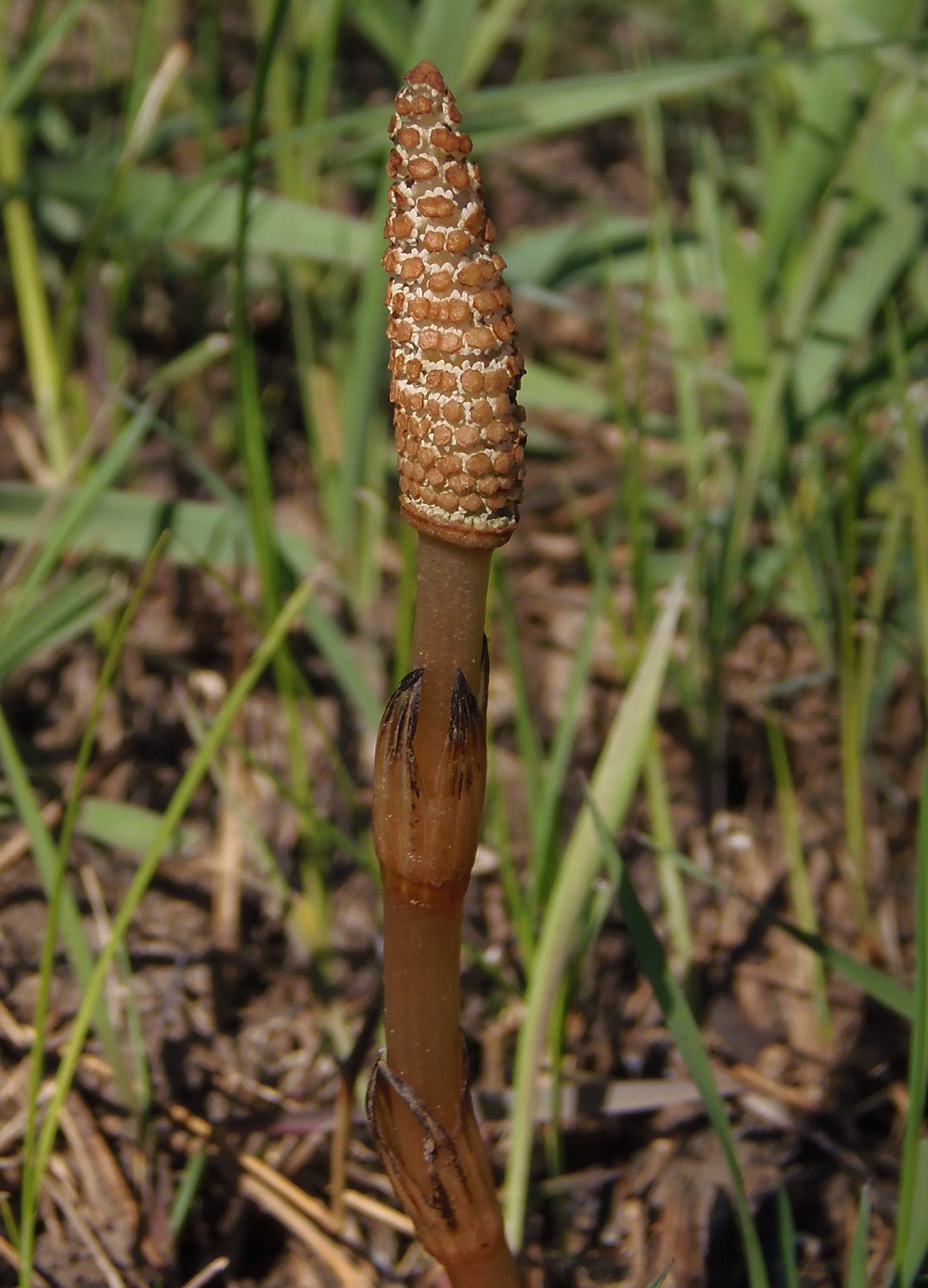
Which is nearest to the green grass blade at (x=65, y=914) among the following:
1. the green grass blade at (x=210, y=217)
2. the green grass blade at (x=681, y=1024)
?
the green grass blade at (x=681, y=1024)

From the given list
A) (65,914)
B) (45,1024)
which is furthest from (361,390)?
(45,1024)

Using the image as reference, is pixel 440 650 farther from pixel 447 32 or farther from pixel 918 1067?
pixel 447 32

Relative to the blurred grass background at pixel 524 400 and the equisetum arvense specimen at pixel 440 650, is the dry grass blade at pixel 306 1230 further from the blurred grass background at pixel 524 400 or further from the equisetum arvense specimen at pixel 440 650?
the equisetum arvense specimen at pixel 440 650

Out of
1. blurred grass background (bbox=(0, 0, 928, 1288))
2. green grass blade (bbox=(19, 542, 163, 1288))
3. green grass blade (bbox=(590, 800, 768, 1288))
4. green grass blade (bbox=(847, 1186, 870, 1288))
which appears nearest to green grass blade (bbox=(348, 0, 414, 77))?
blurred grass background (bbox=(0, 0, 928, 1288))

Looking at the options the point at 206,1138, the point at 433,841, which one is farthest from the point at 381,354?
the point at 433,841

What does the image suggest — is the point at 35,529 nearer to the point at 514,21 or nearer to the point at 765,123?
the point at 765,123

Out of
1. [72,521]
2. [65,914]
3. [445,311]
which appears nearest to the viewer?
[445,311]

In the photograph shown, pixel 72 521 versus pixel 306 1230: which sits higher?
pixel 72 521

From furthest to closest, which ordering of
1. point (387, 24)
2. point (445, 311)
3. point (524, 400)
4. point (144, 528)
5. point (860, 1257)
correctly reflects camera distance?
point (387, 24) < point (524, 400) < point (144, 528) < point (860, 1257) < point (445, 311)
